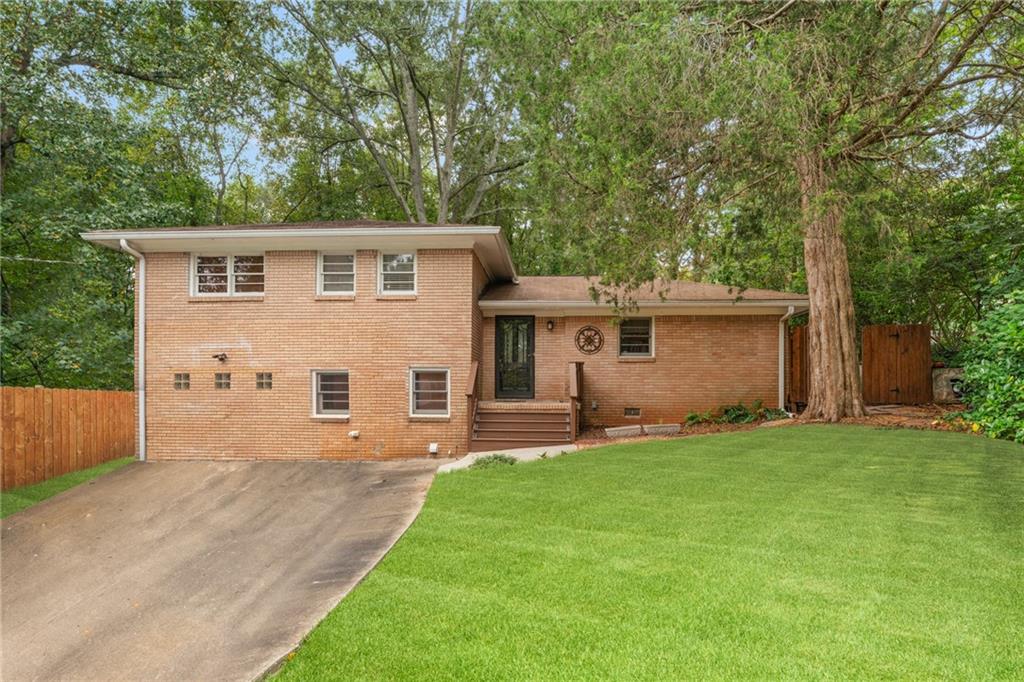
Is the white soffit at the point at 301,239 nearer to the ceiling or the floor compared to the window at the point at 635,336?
nearer to the ceiling

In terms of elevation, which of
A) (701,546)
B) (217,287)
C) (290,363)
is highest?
(217,287)

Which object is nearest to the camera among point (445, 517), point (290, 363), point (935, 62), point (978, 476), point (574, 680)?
point (574, 680)

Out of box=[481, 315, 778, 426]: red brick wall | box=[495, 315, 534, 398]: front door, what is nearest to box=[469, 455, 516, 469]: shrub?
box=[481, 315, 778, 426]: red brick wall

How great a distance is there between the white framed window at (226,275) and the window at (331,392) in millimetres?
2344

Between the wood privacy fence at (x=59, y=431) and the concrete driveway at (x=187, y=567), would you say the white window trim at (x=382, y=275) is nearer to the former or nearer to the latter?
the concrete driveway at (x=187, y=567)

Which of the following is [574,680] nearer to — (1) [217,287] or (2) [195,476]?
(2) [195,476]

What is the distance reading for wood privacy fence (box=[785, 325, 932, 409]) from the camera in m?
13.1

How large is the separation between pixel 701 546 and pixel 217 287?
1145cm

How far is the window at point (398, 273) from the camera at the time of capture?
11.8 m

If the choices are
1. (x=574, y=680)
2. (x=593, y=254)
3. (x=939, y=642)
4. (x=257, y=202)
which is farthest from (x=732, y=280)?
(x=257, y=202)

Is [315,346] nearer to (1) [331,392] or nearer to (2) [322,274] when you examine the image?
(1) [331,392]

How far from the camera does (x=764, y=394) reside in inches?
522

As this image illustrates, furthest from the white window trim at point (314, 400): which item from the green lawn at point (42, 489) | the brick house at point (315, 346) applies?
the green lawn at point (42, 489)

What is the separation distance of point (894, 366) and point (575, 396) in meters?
8.11
